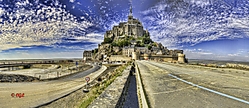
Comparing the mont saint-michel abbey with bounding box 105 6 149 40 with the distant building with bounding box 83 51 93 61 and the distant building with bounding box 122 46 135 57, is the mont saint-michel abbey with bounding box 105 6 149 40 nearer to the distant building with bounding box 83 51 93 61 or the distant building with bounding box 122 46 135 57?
the distant building with bounding box 83 51 93 61

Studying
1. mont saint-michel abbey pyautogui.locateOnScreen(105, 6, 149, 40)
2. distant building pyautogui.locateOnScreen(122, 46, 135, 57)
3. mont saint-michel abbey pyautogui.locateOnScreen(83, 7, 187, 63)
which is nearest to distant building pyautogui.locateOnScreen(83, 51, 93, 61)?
mont saint-michel abbey pyautogui.locateOnScreen(83, 7, 187, 63)

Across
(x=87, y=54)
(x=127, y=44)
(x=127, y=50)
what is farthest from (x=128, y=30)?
(x=87, y=54)

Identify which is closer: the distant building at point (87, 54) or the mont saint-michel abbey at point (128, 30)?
the mont saint-michel abbey at point (128, 30)

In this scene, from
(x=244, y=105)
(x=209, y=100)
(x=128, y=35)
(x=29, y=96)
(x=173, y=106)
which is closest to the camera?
(x=244, y=105)

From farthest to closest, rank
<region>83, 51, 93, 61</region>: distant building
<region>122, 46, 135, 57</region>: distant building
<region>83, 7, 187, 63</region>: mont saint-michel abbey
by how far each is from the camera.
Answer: <region>83, 51, 93, 61</region>: distant building
<region>83, 7, 187, 63</region>: mont saint-michel abbey
<region>122, 46, 135, 57</region>: distant building

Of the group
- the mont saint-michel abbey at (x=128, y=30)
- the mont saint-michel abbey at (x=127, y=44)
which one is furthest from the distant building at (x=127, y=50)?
the mont saint-michel abbey at (x=128, y=30)

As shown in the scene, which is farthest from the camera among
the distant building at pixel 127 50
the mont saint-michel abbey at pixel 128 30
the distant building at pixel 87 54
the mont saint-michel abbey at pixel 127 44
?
the distant building at pixel 87 54

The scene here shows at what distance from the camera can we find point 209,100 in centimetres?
353

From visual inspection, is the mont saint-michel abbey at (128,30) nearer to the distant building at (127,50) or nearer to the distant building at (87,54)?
the distant building at (87,54)

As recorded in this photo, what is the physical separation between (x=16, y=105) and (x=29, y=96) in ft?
9.28

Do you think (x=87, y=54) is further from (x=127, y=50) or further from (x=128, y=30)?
(x=127, y=50)

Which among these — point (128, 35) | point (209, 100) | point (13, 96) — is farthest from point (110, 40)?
point (209, 100)

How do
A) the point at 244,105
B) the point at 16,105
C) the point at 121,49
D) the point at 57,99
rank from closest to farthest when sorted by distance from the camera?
1. the point at 244,105
2. the point at 16,105
3. the point at 57,99
4. the point at 121,49

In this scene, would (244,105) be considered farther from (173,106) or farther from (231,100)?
(173,106)
